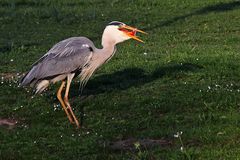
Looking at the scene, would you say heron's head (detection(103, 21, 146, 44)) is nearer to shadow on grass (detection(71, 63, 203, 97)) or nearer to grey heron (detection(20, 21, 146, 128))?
grey heron (detection(20, 21, 146, 128))

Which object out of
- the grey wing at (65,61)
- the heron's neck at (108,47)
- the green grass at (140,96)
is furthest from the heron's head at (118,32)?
the green grass at (140,96)

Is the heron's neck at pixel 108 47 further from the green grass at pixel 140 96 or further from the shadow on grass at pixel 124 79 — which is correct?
the shadow on grass at pixel 124 79

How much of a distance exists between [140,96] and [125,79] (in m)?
1.27

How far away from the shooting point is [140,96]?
9.75 m

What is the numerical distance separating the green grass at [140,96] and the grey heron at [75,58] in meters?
0.54

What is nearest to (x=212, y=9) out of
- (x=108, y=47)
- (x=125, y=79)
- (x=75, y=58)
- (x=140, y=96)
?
(x=125, y=79)

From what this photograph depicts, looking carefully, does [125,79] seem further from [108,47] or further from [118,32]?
[118,32]

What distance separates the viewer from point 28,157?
7.56m

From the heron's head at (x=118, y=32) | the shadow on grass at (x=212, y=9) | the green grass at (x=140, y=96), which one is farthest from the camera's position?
the shadow on grass at (x=212, y=9)

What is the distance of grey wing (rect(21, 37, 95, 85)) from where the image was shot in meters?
8.94

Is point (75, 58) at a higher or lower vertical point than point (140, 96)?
higher

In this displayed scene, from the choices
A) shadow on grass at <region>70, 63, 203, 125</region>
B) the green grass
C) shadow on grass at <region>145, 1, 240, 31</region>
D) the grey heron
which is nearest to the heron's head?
the grey heron

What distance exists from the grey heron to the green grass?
1.77ft

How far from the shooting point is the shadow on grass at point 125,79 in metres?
10.4
